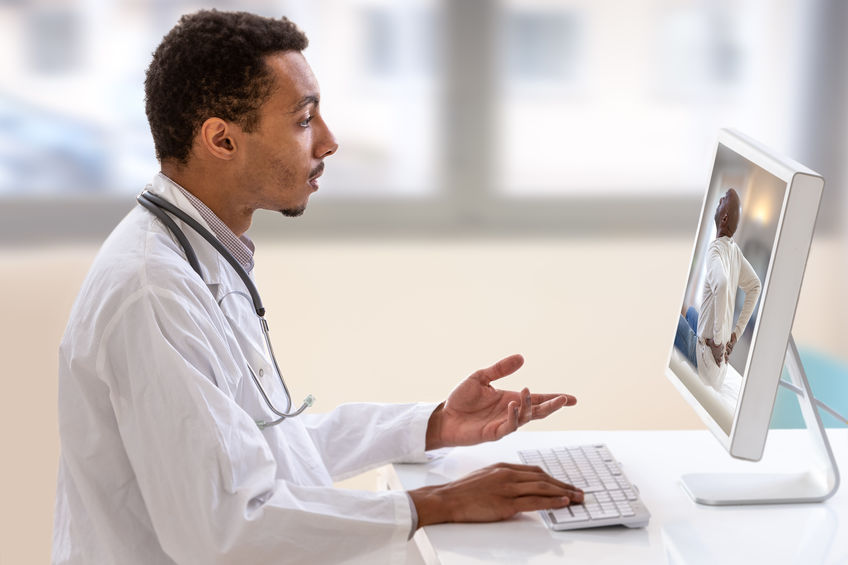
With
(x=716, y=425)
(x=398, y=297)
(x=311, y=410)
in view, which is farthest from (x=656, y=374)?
(x=716, y=425)

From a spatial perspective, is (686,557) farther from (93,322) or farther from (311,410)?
(311,410)

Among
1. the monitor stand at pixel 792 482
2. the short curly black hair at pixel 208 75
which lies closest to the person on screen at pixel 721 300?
the monitor stand at pixel 792 482

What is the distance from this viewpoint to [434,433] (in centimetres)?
162

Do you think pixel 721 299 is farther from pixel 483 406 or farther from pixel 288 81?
pixel 288 81

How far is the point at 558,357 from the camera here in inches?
120

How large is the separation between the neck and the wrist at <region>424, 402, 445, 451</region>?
0.46 m

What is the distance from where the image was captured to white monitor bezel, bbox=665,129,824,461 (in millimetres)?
1205

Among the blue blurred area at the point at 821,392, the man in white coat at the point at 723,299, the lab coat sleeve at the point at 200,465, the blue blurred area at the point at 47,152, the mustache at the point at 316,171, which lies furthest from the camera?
the blue blurred area at the point at 47,152

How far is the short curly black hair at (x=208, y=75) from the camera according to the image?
1428 millimetres

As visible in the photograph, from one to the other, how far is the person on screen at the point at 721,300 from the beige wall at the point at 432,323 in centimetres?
152

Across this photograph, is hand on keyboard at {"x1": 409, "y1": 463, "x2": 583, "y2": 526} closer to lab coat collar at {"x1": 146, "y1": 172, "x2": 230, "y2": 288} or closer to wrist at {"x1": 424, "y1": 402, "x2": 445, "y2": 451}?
wrist at {"x1": 424, "y1": 402, "x2": 445, "y2": 451}

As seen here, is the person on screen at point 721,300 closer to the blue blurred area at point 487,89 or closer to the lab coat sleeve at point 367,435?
the lab coat sleeve at point 367,435

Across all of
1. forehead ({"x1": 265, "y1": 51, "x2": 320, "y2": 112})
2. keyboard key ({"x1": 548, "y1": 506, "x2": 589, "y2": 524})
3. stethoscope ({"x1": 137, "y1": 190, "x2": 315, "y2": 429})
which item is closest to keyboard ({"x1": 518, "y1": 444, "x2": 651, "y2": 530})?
keyboard key ({"x1": 548, "y1": 506, "x2": 589, "y2": 524})

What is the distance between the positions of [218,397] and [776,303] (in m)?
0.69
